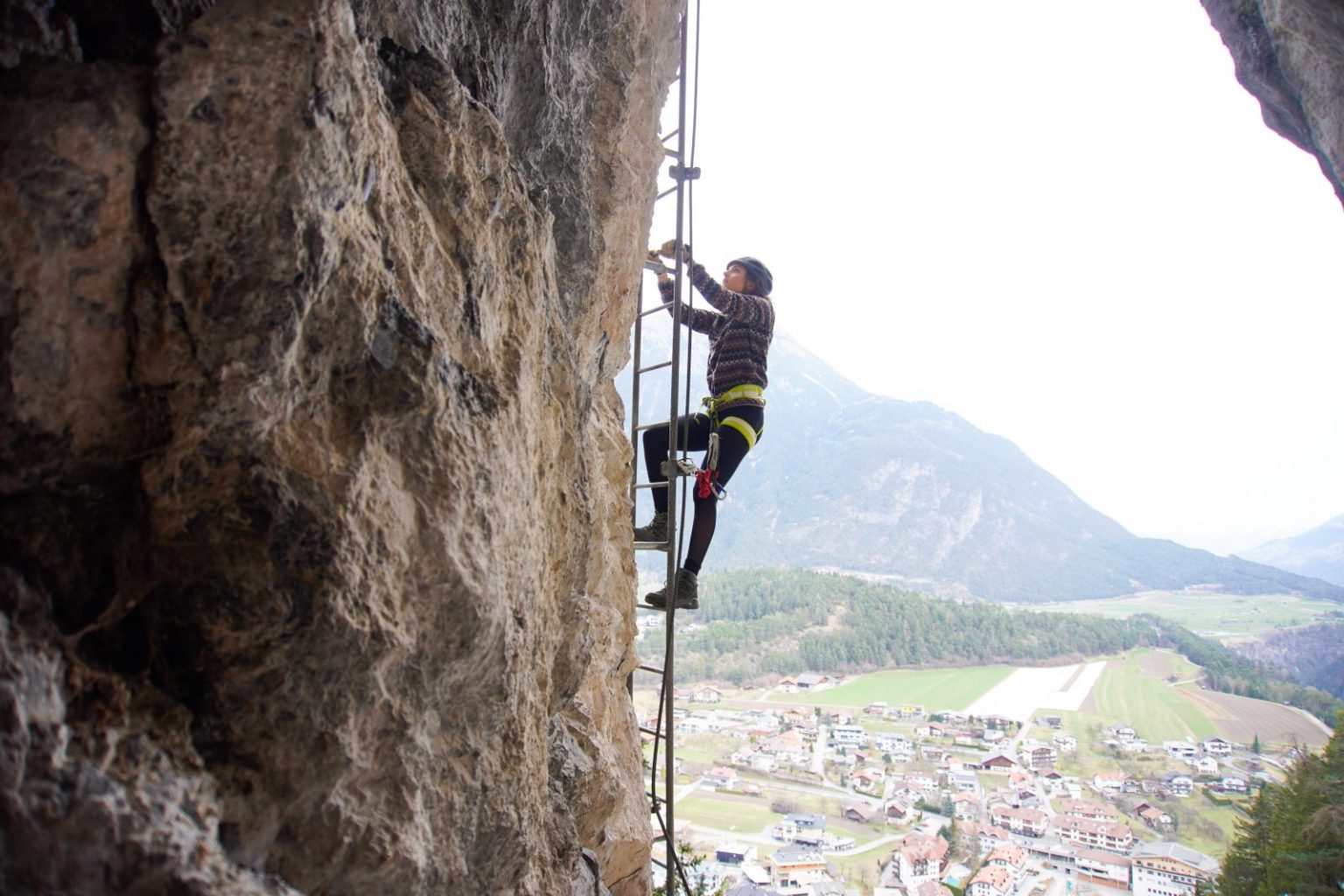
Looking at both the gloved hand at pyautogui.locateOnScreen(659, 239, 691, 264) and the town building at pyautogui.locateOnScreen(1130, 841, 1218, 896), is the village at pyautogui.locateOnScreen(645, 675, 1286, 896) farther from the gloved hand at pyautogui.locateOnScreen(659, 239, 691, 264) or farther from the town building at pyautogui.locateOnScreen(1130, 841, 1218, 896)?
the gloved hand at pyautogui.locateOnScreen(659, 239, 691, 264)

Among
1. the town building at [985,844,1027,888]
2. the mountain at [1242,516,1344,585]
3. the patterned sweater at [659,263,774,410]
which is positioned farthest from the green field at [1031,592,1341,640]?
the patterned sweater at [659,263,774,410]

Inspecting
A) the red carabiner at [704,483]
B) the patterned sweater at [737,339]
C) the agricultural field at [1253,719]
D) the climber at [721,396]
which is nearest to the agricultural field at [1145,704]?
the agricultural field at [1253,719]

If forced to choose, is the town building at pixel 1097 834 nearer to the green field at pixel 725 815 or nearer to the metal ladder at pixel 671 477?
the green field at pixel 725 815

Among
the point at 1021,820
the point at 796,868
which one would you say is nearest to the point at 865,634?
the point at 1021,820

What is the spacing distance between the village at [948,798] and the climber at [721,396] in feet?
76.3

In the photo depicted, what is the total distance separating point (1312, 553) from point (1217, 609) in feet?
156

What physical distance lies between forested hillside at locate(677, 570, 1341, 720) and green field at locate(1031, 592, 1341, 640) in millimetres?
9599

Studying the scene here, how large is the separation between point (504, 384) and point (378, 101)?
0.96 metres

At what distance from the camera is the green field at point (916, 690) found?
229 feet

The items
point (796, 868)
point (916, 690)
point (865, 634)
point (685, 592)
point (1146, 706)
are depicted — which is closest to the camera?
point (685, 592)

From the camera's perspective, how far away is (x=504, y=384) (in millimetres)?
2838

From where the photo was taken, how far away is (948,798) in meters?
49.1

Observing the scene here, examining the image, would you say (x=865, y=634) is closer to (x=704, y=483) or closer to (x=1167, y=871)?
(x=1167, y=871)

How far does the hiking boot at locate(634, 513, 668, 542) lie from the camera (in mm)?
6473
